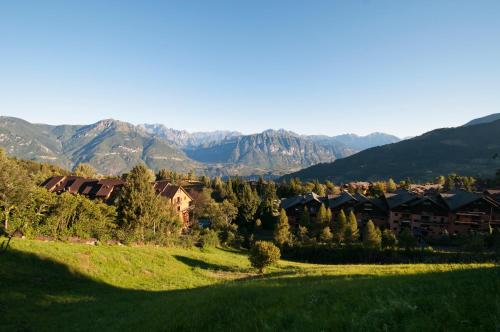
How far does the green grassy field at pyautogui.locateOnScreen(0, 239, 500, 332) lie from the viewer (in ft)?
23.7

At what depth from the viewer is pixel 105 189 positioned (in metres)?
81.2

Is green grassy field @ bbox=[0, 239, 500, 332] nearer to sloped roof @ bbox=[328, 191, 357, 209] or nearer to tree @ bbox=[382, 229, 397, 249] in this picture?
tree @ bbox=[382, 229, 397, 249]

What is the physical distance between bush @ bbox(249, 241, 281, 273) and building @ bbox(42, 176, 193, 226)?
42.6 metres

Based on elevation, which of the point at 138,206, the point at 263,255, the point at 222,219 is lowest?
the point at 263,255

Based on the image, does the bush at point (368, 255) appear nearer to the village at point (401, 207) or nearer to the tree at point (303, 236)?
the tree at point (303, 236)

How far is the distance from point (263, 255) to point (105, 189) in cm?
6072

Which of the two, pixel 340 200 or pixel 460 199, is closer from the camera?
pixel 460 199

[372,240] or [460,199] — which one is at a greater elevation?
[460,199]

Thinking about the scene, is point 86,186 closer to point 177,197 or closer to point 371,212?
point 177,197

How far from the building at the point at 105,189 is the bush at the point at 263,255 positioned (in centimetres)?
4265

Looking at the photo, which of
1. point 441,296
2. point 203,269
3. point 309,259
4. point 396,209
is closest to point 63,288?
point 203,269

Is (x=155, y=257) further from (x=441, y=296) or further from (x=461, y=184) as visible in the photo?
(x=461, y=184)

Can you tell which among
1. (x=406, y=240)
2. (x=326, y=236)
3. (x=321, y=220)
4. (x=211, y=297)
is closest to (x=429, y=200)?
(x=406, y=240)

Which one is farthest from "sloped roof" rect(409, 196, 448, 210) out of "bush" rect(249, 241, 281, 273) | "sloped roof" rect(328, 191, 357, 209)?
"bush" rect(249, 241, 281, 273)
